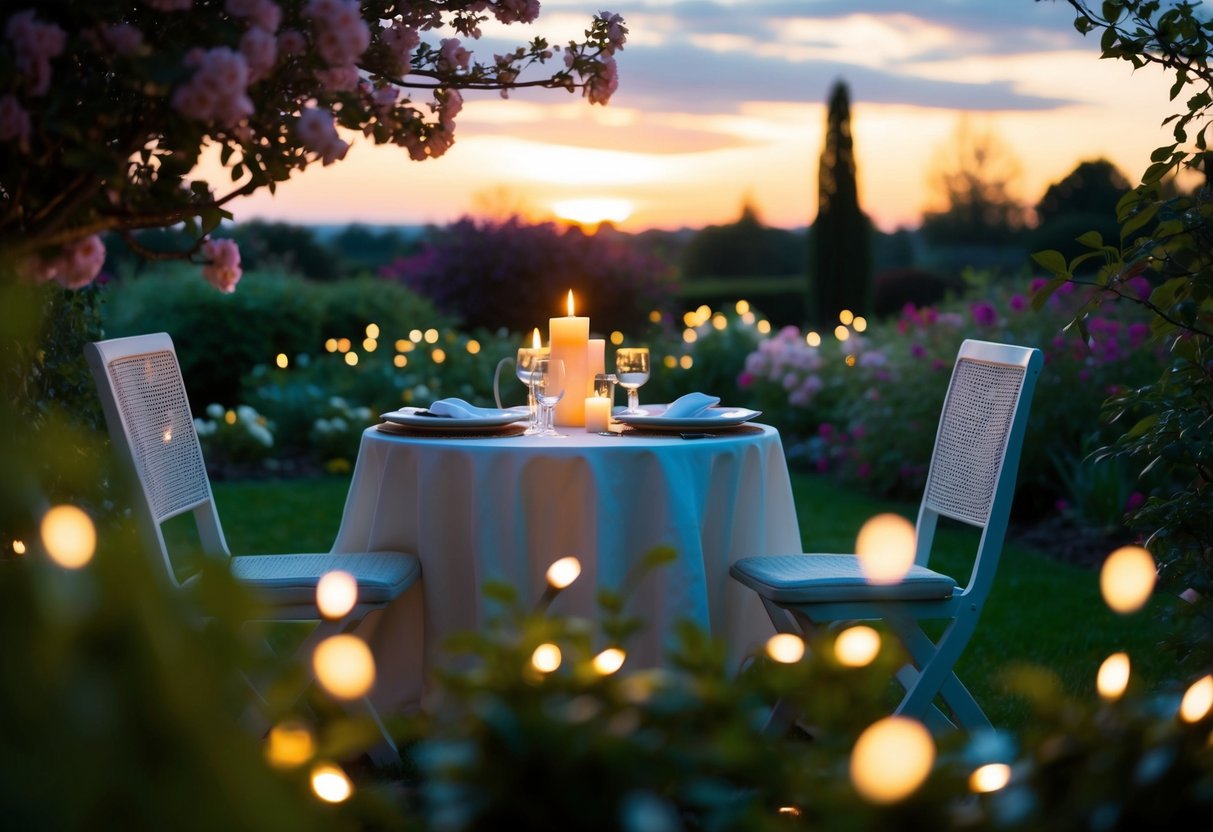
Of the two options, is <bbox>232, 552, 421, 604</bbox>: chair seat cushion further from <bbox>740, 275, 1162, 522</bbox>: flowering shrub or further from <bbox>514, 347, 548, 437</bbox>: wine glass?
<bbox>740, 275, 1162, 522</bbox>: flowering shrub

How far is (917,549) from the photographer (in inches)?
137

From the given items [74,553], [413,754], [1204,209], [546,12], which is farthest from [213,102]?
[546,12]

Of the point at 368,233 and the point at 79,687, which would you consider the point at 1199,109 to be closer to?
the point at 79,687

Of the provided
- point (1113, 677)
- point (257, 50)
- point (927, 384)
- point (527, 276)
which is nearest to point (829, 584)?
point (1113, 677)

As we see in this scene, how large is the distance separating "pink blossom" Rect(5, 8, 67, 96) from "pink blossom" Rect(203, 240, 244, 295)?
0.42m

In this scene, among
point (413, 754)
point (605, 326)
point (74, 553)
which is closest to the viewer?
point (74, 553)

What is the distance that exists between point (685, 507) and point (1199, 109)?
4.88 feet

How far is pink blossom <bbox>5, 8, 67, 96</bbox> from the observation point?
1.65 metres

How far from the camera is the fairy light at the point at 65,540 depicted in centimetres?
122

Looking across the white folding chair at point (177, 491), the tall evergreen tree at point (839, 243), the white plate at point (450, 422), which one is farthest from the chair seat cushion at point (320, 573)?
the tall evergreen tree at point (839, 243)

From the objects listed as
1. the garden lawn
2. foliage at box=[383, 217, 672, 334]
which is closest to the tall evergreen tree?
foliage at box=[383, 217, 672, 334]

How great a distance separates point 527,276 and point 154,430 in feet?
26.1

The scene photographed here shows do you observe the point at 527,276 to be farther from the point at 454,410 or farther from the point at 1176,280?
the point at 1176,280

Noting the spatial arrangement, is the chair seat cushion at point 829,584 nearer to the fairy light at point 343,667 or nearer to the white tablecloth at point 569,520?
the white tablecloth at point 569,520
